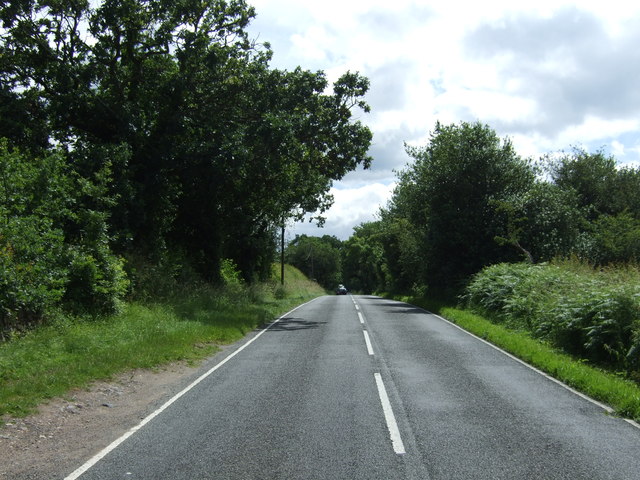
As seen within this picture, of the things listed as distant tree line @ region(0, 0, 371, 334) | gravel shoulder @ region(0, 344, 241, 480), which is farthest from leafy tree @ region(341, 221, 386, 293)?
gravel shoulder @ region(0, 344, 241, 480)

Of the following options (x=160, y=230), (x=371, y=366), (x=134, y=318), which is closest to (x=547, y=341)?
(x=371, y=366)

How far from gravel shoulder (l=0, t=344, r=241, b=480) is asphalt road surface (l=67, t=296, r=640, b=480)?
32 centimetres

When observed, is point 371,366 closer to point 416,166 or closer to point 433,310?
point 433,310

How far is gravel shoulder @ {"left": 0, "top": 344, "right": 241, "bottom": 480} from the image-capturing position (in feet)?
18.4

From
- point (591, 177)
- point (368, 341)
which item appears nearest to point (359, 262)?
point (591, 177)

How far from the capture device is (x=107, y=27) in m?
20.7

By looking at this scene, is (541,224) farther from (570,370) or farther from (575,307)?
(570,370)

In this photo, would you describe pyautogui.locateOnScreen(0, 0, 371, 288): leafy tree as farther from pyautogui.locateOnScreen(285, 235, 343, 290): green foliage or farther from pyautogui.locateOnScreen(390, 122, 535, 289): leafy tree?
pyautogui.locateOnScreen(285, 235, 343, 290): green foliage

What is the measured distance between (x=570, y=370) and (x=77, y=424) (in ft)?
29.4

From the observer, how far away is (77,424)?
23.6 ft

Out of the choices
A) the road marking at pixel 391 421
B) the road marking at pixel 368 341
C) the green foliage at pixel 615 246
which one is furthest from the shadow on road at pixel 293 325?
the green foliage at pixel 615 246

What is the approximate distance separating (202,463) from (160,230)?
18552mm

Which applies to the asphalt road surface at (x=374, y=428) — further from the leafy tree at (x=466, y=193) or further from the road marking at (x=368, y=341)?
the leafy tree at (x=466, y=193)

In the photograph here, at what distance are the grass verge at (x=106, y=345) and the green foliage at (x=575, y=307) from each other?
9.22m
